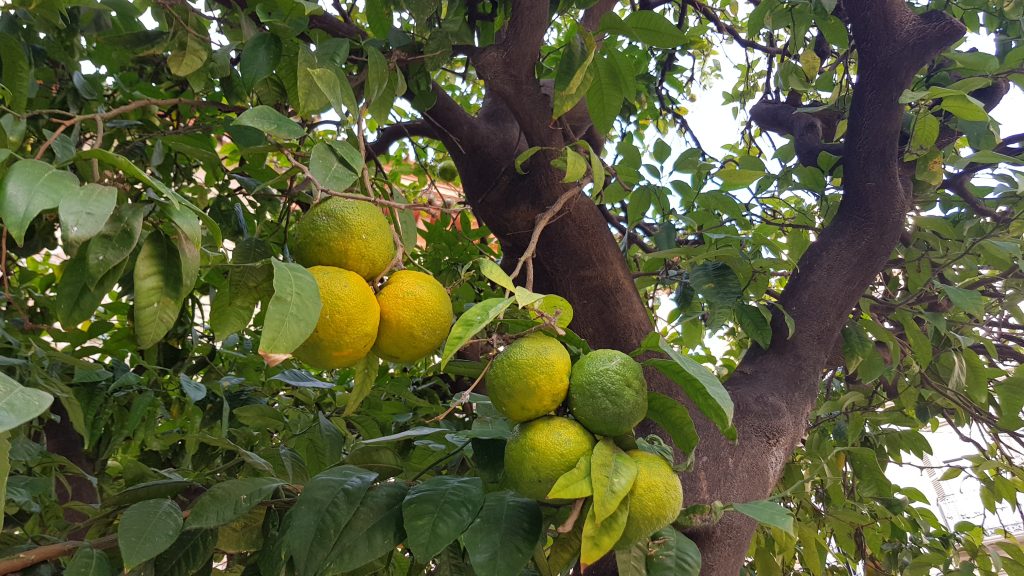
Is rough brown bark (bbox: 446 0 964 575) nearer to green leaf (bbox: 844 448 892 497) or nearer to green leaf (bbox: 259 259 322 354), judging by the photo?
green leaf (bbox: 844 448 892 497)

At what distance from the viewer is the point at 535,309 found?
0.92m

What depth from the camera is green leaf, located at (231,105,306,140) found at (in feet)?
2.99

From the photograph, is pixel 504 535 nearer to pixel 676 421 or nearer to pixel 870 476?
pixel 676 421

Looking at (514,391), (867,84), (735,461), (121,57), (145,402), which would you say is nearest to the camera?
(514,391)

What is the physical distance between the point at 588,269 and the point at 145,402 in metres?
1.15

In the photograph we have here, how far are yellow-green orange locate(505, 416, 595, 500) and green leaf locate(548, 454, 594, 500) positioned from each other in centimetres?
4

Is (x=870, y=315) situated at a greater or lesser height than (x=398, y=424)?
greater

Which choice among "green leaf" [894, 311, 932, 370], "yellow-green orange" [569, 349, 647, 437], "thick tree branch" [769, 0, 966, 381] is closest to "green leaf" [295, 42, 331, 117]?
"yellow-green orange" [569, 349, 647, 437]

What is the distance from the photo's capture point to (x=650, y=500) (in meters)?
0.88

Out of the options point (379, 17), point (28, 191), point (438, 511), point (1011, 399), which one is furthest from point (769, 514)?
point (1011, 399)

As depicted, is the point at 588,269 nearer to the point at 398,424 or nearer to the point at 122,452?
the point at 398,424

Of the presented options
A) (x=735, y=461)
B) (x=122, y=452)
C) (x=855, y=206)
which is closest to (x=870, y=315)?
(x=855, y=206)

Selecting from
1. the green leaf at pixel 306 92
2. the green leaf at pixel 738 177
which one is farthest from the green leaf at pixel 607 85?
the green leaf at pixel 306 92

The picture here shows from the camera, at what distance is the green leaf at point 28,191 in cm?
71
